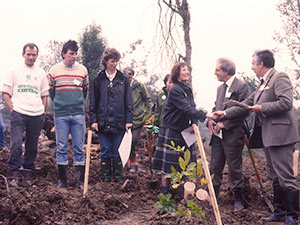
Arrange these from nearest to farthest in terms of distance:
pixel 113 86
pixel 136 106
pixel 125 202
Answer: pixel 125 202 < pixel 113 86 < pixel 136 106

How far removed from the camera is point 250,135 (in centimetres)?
478

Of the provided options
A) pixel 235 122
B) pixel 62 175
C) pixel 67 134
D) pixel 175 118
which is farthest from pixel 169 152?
pixel 62 175

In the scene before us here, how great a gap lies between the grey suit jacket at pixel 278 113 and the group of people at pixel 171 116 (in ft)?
0.03

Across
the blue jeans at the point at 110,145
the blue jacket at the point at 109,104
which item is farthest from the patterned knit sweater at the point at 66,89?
the blue jeans at the point at 110,145

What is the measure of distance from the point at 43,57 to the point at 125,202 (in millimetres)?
27654

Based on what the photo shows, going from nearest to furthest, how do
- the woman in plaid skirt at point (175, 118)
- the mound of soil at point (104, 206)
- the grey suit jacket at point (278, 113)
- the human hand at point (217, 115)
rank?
the mound of soil at point (104, 206) → the grey suit jacket at point (278, 113) → the human hand at point (217, 115) → the woman in plaid skirt at point (175, 118)

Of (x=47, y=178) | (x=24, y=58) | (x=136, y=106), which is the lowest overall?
(x=47, y=178)

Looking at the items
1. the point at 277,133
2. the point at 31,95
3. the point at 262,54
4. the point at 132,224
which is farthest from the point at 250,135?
the point at 31,95

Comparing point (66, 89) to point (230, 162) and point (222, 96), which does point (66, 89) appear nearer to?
point (222, 96)

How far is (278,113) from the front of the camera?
421 cm

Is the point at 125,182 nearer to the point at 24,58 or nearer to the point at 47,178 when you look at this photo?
the point at 47,178

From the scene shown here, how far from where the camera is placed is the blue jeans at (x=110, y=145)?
18.7ft

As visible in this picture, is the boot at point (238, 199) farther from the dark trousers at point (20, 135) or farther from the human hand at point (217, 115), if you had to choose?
the dark trousers at point (20, 135)

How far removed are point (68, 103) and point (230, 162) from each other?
2.43 meters
